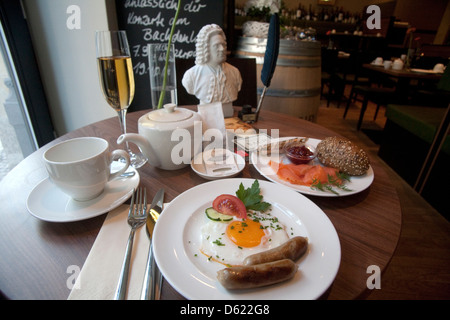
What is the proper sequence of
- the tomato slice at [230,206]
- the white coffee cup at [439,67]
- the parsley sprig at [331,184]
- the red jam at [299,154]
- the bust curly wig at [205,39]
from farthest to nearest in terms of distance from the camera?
the white coffee cup at [439,67] < the bust curly wig at [205,39] < the red jam at [299,154] < the parsley sprig at [331,184] < the tomato slice at [230,206]

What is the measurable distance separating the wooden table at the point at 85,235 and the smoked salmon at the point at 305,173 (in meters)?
0.07

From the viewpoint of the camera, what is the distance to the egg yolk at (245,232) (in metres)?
0.58

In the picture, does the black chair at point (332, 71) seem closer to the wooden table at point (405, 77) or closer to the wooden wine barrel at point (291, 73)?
the wooden table at point (405, 77)

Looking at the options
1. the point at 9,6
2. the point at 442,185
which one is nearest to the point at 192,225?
the point at 9,6

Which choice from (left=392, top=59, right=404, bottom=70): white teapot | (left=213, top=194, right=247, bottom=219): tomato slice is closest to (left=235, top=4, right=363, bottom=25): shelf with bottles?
(left=392, top=59, right=404, bottom=70): white teapot

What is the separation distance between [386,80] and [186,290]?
5926 millimetres

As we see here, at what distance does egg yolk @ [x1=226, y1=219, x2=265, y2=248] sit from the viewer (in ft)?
1.89

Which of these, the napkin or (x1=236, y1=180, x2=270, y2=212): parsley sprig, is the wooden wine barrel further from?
the napkin

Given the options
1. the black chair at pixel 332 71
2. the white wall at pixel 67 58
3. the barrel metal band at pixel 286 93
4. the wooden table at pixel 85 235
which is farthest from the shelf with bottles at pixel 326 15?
the wooden table at pixel 85 235

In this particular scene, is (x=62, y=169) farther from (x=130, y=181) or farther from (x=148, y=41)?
(x=148, y=41)

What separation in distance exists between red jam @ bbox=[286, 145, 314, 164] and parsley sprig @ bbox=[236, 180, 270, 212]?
27 cm

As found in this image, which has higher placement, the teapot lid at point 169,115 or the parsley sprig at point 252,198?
the teapot lid at point 169,115
